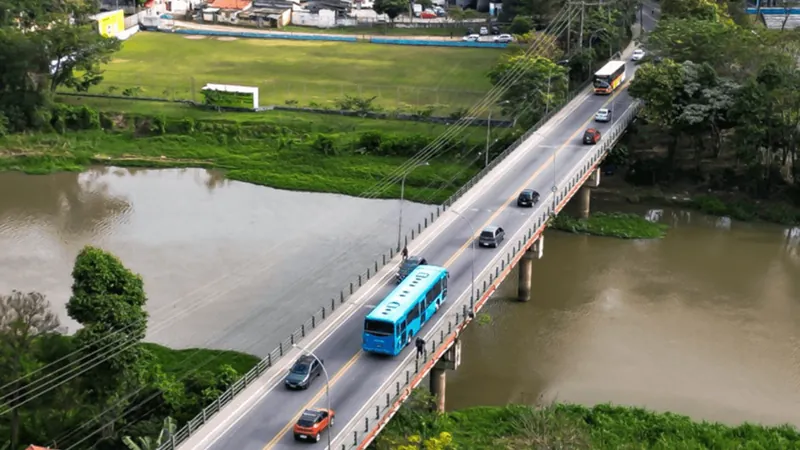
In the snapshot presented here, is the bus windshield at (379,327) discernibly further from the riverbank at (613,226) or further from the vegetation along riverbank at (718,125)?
the vegetation along riverbank at (718,125)

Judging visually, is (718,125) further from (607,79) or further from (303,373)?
(303,373)

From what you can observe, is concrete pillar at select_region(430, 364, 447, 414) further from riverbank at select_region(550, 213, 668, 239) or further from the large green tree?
the large green tree

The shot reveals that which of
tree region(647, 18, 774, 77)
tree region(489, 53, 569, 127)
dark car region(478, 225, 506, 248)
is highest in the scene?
tree region(647, 18, 774, 77)

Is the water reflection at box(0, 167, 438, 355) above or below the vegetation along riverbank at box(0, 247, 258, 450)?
below

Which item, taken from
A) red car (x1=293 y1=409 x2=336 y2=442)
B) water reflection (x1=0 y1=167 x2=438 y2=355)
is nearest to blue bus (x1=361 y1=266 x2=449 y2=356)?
red car (x1=293 y1=409 x2=336 y2=442)

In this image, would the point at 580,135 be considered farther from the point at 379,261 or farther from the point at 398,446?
the point at 398,446

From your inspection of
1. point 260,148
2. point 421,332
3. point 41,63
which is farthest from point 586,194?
point 41,63

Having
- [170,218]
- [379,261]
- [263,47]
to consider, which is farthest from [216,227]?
[263,47]
